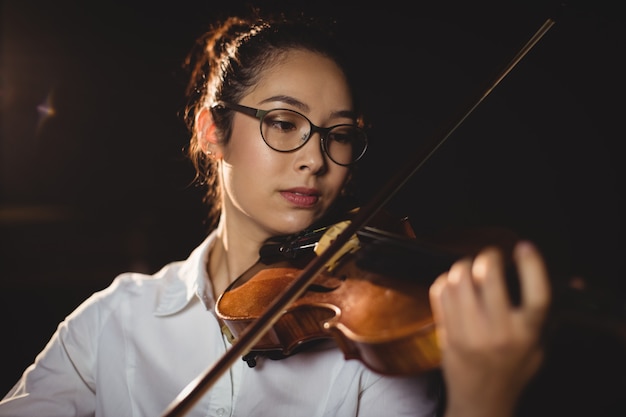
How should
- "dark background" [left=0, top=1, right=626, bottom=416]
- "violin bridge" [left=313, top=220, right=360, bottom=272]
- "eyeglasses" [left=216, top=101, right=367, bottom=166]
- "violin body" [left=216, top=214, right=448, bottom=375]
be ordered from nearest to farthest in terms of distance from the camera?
"violin body" [left=216, top=214, right=448, bottom=375]
"violin bridge" [left=313, top=220, right=360, bottom=272]
"eyeglasses" [left=216, top=101, right=367, bottom=166]
"dark background" [left=0, top=1, right=626, bottom=416]

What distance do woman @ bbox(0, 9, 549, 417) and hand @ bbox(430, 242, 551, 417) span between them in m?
0.46

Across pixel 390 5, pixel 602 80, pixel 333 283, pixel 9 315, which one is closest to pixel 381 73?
pixel 390 5

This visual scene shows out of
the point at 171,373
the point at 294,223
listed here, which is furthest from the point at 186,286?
the point at 294,223

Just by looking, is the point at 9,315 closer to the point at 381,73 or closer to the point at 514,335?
the point at 381,73

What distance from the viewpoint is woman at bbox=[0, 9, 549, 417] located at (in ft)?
3.55

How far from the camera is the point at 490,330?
1.91 ft

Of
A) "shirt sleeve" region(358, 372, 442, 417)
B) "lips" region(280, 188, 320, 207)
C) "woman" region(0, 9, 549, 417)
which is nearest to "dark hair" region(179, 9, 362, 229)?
"woman" region(0, 9, 549, 417)

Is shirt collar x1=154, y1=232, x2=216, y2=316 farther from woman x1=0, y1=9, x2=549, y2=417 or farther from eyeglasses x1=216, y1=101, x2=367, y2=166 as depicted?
eyeglasses x1=216, y1=101, x2=367, y2=166

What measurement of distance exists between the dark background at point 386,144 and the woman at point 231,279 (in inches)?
11.0

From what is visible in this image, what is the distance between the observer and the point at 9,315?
2385mm

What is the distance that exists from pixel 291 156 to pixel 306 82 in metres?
0.17

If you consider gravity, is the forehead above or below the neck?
above

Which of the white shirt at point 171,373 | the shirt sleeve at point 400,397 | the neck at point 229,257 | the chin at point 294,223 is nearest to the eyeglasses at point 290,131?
the chin at point 294,223

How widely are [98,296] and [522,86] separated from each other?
4.56ft
